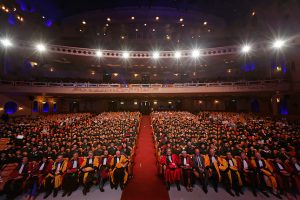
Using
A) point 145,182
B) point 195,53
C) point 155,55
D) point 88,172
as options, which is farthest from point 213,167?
point 195,53

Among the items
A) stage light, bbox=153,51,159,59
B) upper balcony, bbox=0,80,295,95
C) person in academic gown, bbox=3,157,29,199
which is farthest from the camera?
stage light, bbox=153,51,159,59

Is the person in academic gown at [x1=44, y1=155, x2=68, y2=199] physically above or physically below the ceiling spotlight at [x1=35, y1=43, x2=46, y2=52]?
below

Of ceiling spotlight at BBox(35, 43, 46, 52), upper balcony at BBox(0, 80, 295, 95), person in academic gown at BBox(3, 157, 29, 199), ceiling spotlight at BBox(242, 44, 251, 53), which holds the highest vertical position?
ceiling spotlight at BBox(35, 43, 46, 52)

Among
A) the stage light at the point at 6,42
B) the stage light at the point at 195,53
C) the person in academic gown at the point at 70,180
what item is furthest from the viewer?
the stage light at the point at 195,53

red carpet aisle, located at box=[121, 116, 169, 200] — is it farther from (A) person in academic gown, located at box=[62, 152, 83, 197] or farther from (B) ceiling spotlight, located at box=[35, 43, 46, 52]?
(B) ceiling spotlight, located at box=[35, 43, 46, 52]

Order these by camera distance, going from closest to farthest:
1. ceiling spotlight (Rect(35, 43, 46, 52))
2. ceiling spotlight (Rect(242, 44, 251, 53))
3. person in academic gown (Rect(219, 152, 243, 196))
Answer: person in academic gown (Rect(219, 152, 243, 196)) → ceiling spotlight (Rect(35, 43, 46, 52)) → ceiling spotlight (Rect(242, 44, 251, 53))

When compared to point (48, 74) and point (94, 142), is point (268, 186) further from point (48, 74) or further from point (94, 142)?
point (48, 74)

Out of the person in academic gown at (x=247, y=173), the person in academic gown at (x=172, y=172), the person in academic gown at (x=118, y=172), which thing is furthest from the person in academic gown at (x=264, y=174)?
the person in academic gown at (x=118, y=172)

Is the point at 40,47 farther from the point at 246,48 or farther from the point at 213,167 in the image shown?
the point at 246,48

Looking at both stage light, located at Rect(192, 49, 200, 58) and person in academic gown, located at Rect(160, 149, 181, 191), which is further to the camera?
stage light, located at Rect(192, 49, 200, 58)

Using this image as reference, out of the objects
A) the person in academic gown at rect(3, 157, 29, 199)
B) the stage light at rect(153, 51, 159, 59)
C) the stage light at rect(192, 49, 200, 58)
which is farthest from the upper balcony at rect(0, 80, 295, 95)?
the person in academic gown at rect(3, 157, 29, 199)

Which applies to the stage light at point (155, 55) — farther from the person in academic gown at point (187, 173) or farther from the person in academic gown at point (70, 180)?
the person in academic gown at point (70, 180)

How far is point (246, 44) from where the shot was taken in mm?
16719

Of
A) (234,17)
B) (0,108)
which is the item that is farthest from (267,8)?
(0,108)
